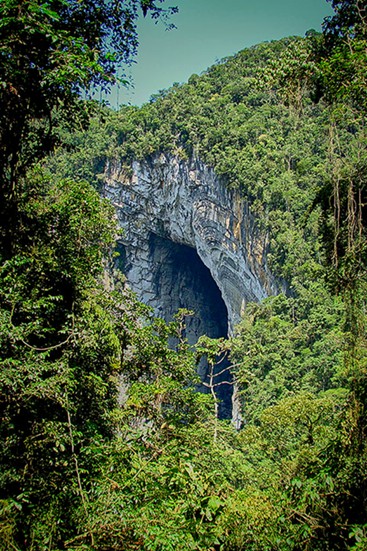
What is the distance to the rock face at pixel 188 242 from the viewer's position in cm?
2103

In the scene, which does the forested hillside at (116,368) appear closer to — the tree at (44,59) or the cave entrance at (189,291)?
the tree at (44,59)

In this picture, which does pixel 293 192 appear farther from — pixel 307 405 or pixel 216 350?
pixel 216 350

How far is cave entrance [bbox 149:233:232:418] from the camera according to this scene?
1048 inches

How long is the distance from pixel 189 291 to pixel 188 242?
4109 mm

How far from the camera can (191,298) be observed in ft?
90.8

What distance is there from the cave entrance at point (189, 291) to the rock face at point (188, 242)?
60 mm

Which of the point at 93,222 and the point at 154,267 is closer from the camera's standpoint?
the point at 93,222

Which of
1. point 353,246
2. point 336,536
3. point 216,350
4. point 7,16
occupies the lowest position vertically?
point 336,536

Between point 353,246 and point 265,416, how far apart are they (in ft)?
18.0

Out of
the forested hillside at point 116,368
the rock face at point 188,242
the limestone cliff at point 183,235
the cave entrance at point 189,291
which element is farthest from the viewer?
the cave entrance at point 189,291

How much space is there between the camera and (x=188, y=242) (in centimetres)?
2466

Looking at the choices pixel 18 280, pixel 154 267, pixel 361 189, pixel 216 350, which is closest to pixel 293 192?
pixel 154 267

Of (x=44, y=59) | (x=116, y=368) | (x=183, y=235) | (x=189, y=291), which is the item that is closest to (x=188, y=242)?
(x=183, y=235)

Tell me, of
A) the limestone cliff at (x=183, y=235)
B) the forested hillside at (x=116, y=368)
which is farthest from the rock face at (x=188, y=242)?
the forested hillside at (x=116, y=368)
